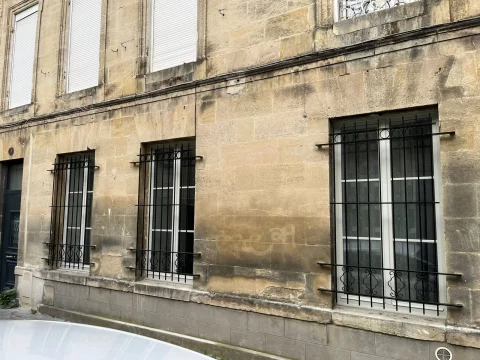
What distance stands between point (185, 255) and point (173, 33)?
3.55m

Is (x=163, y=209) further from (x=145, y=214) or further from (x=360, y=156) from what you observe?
(x=360, y=156)

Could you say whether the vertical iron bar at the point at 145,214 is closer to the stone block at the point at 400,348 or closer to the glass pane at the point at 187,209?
the glass pane at the point at 187,209

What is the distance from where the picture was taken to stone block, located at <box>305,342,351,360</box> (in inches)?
170

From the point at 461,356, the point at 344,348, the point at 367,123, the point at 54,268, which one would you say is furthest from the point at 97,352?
the point at 54,268

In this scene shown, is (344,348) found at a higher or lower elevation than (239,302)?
lower

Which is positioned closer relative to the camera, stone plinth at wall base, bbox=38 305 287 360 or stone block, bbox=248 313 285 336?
stone block, bbox=248 313 285 336

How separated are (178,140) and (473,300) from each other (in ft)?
14.1

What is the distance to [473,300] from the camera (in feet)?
12.3

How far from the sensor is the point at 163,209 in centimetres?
630

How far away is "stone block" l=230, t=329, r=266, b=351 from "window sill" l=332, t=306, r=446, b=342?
0.99 m

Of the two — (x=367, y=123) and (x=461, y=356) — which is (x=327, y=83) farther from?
(x=461, y=356)

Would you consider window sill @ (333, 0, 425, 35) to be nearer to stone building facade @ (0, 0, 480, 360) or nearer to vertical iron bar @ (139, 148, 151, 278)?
stone building facade @ (0, 0, 480, 360)

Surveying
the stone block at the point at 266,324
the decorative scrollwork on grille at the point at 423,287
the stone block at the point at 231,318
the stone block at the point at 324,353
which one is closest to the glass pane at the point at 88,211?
the stone block at the point at 231,318

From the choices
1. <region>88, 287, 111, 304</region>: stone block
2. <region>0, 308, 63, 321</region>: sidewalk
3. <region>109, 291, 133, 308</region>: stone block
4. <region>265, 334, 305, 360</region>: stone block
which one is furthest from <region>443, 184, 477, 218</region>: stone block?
<region>0, 308, 63, 321</region>: sidewalk
